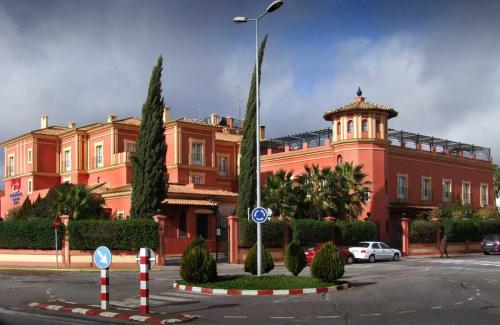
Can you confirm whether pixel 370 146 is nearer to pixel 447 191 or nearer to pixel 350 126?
pixel 350 126

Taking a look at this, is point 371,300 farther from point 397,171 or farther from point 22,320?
point 397,171

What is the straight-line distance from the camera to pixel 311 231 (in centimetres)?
3938

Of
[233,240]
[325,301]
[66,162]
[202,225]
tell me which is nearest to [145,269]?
[325,301]

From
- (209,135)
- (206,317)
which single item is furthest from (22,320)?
(209,135)

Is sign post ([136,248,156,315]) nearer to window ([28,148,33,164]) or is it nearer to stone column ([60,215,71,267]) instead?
stone column ([60,215,71,267])

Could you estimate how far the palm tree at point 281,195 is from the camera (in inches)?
1594

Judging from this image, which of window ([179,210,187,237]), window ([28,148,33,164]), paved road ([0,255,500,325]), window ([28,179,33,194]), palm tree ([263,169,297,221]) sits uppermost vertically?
window ([28,148,33,164])

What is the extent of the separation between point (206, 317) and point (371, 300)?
5.43m

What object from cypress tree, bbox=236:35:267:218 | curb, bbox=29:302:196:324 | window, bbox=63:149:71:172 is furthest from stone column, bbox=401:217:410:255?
curb, bbox=29:302:196:324

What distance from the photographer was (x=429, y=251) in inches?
1913

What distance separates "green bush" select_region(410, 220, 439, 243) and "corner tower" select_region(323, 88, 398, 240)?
10.7 feet

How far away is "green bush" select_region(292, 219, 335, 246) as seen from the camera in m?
38.7

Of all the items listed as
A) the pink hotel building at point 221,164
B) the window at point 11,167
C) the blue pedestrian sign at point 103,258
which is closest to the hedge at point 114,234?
the pink hotel building at point 221,164

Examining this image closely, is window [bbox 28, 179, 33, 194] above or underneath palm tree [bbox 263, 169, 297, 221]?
above
